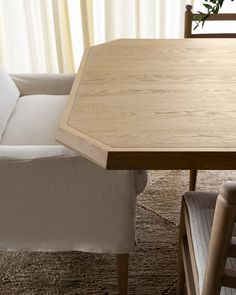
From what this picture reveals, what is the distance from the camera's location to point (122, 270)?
135 centimetres

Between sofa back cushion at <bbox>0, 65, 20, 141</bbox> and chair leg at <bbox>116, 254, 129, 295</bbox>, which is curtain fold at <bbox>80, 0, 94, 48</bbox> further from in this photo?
chair leg at <bbox>116, 254, 129, 295</bbox>

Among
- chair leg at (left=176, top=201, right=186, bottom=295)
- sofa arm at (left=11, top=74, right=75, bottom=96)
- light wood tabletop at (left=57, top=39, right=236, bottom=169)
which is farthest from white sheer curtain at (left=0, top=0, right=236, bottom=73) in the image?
chair leg at (left=176, top=201, right=186, bottom=295)

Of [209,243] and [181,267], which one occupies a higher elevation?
[209,243]

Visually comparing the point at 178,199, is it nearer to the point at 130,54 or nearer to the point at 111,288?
the point at 111,288

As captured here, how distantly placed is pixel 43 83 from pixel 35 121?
0.32 m

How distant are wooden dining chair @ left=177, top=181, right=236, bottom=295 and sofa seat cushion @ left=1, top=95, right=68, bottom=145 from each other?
0.59 metres

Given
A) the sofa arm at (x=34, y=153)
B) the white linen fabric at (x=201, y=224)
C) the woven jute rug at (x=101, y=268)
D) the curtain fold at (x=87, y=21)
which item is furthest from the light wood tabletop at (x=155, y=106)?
the curtain fold at (x=87, y=21)

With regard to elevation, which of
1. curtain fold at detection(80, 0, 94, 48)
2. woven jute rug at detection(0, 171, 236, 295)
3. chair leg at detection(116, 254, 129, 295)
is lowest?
woven jute rug at detection(0, 171, 236, 295)

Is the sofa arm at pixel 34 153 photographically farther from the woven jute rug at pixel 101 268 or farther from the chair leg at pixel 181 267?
the woven jute rug at pixel 101 268

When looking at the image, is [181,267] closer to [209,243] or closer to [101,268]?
[101,268]

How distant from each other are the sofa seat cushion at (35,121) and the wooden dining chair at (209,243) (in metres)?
0.59

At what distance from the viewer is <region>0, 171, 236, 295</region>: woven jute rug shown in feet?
4.94

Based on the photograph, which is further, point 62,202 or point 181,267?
point 181,267

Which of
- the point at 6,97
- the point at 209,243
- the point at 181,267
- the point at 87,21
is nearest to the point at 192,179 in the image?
the point at 181,267
